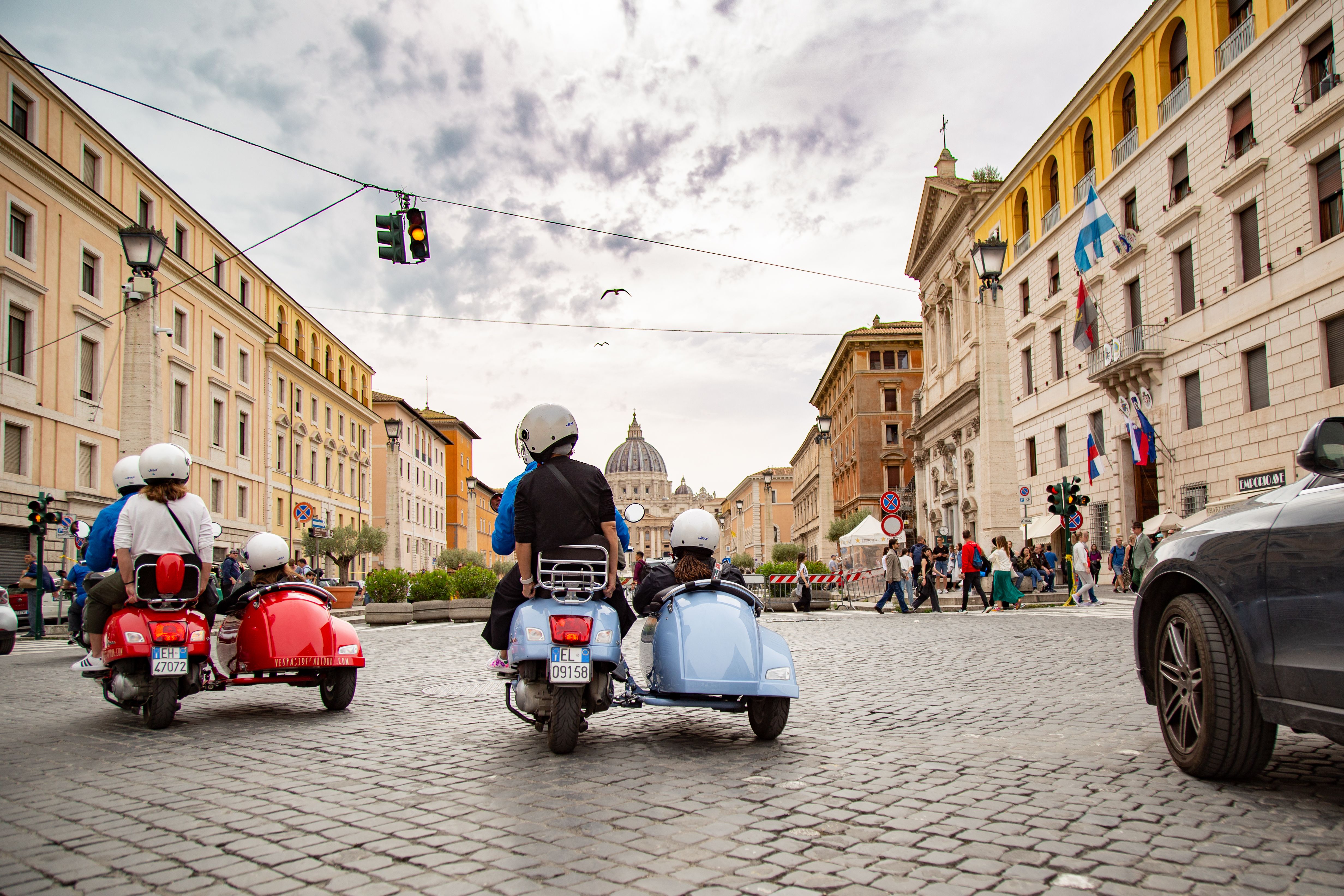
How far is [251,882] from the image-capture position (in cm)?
316

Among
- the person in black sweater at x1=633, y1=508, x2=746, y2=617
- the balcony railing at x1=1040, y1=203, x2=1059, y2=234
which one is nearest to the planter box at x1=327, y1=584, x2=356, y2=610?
the person in black sweater at x1=633, y1=508, x2=746, y2=617

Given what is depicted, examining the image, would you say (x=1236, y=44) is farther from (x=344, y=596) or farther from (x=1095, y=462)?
(x=344, y=596)

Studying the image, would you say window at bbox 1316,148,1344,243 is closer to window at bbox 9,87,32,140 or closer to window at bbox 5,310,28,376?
window at bbox 9,87,32,140

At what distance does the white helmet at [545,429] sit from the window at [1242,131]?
22.9 meters

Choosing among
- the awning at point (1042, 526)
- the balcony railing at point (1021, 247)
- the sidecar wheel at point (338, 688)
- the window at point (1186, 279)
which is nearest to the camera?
the sidecar wheel at point (338, 688)

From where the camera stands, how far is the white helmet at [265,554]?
7.34 m

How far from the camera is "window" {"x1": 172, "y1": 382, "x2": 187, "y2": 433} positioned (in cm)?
3522

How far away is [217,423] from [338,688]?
118ft

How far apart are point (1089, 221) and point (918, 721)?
2213 centimetres

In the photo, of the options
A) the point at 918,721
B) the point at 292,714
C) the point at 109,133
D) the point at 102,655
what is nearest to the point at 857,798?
the point at 918,721

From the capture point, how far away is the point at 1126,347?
2888 cm

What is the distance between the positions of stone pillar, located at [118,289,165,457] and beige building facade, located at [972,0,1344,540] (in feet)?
71.1

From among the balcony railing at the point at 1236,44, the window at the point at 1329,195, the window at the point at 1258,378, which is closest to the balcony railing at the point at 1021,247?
the balcony railing at the point at 1236,44

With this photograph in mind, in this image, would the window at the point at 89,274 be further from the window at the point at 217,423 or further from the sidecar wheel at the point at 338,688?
the sidecar wheel at the point at 338,688
